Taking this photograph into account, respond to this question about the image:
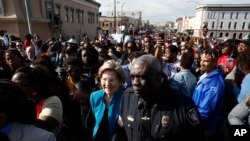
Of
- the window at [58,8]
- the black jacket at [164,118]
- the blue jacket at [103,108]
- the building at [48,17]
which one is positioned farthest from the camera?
the window at [58,8]

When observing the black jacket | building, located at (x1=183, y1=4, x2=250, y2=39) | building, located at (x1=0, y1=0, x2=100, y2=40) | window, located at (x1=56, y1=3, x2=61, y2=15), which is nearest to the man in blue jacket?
the black jacket

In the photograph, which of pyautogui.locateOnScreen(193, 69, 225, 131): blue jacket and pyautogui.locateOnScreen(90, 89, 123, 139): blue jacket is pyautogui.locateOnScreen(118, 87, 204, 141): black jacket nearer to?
pyautogui.locateOnScreen(90, 89, 123, 139): blue jacket

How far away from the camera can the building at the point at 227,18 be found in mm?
78062

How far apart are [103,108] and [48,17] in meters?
21.8

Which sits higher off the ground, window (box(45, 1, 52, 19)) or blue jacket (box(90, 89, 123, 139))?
window (box(45, 1, 52, 19))

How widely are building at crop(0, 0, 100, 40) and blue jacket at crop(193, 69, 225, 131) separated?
10.5 m

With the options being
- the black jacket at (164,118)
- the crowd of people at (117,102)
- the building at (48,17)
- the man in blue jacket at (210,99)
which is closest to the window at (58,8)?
the building at (48,17)

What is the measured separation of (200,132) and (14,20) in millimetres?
18329

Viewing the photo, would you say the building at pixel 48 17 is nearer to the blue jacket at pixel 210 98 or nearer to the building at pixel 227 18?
the blue jacket at pixel 210 98

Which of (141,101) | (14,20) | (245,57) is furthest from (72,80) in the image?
(14,20)

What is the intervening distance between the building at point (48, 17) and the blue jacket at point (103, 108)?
9.94 m

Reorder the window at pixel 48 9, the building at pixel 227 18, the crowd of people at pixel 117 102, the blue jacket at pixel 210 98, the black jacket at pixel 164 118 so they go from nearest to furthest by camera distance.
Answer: the crowd of people at pixel 117 102, the black jacket at pixel 164 118, the blue jacket at pixel 210 98, the window at pixel 48 9, the building at pixel 227 18

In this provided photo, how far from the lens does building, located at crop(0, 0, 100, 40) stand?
1655 centimetres

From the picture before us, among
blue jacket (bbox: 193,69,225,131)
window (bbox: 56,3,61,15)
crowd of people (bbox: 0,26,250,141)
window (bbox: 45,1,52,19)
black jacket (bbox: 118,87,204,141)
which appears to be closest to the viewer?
crowd of people (bbox: 0,26,250,141)
